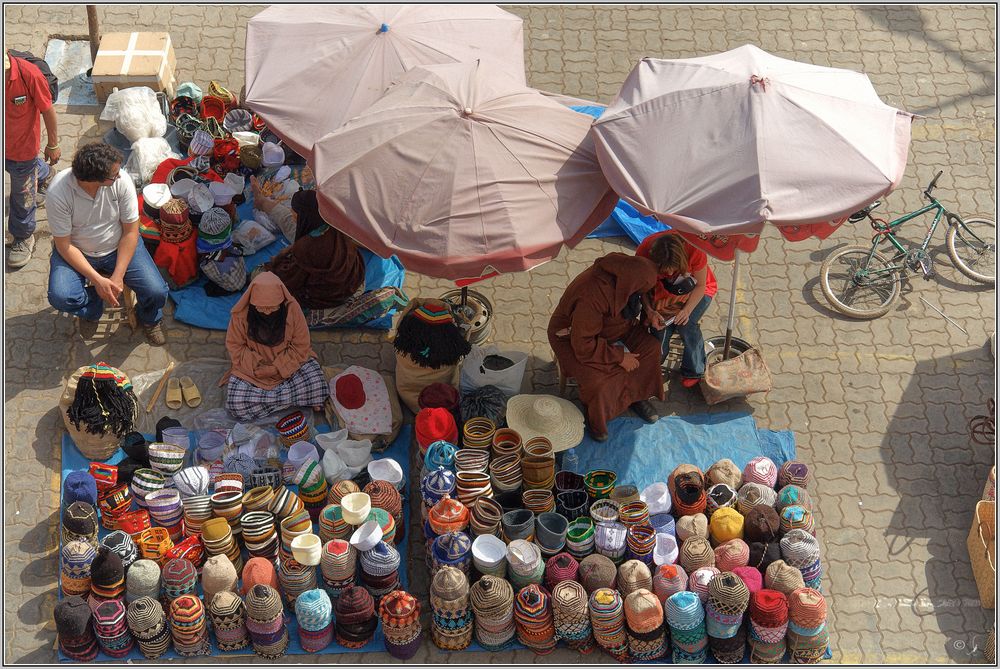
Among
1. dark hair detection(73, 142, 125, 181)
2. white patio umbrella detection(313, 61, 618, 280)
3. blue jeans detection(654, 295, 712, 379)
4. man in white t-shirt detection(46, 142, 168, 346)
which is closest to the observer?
white patio umbrella detection(313, 61, 618, 280)

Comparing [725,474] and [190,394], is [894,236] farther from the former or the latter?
[190,394]

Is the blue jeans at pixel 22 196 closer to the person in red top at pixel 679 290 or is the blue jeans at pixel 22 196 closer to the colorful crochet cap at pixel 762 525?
the person in red top at pixel 679 290

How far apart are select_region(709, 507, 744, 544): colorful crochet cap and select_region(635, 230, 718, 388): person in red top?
1.42m

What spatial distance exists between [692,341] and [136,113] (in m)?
4.98

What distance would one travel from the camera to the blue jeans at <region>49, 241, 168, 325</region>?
783 centimetres

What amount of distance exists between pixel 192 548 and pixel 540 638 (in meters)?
2.13

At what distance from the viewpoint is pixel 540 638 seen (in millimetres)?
6664

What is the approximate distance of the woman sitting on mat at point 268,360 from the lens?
24.9 ft

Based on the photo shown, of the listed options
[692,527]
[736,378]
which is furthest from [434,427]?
[736,378]

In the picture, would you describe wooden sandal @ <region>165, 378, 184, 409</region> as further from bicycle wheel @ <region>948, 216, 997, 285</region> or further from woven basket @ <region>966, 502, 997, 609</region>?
bicycle wheel @ <region>948, 216, 997, 285</region>

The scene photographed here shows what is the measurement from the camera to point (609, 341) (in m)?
7.71

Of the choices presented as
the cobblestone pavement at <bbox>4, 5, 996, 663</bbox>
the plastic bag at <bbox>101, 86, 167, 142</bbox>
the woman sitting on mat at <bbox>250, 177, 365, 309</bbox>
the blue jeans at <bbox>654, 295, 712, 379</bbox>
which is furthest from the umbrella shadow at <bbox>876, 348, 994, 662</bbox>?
the plastic bag at <bbox>101, 86, 167, 142</bbox>

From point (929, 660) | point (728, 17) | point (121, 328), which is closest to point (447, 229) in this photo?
point (121, 328)

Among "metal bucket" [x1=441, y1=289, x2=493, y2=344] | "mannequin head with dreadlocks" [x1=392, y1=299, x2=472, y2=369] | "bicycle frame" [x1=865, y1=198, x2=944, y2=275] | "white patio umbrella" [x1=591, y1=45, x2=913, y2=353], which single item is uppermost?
"white patio umbrella" [x1=591, y1=45, x2=913, y2=353]
